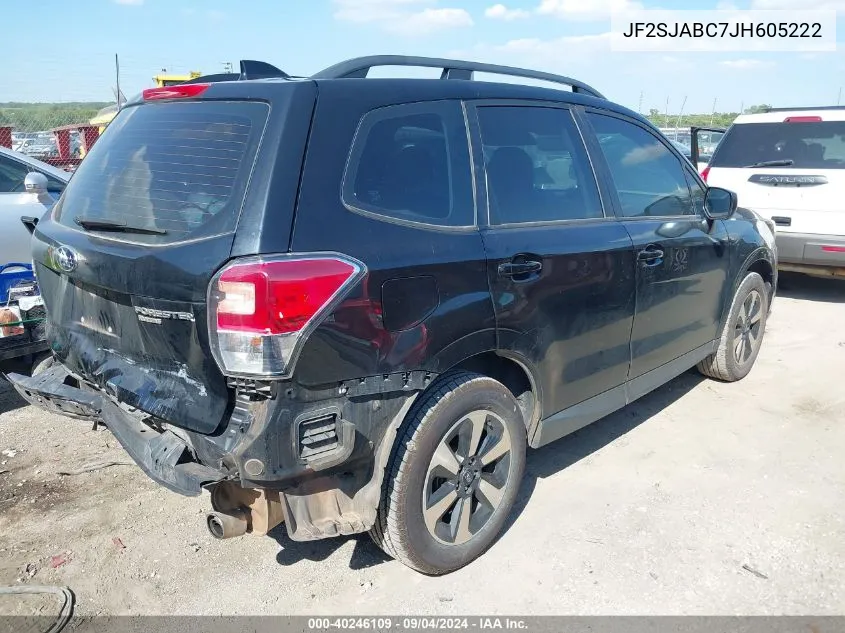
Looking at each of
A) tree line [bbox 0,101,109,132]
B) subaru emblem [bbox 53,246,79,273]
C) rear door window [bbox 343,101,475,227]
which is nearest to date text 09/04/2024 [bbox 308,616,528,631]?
rear door window [bbox 343,101,475,227]

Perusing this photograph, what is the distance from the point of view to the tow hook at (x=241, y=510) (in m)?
2.42

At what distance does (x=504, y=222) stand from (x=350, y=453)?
46.5 inches

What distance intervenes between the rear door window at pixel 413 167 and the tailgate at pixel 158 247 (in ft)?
0.83

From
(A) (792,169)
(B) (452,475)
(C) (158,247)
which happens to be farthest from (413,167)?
(A) (792,169)

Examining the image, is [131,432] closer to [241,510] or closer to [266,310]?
[241,510]

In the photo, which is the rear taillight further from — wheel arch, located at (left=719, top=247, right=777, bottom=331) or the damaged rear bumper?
wheel arch, located at (left=719, top=247, right=777, bottom=331)

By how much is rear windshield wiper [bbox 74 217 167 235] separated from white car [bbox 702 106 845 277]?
6.51 meters

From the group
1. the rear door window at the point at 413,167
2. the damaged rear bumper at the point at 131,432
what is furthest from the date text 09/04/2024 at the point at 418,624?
the rear door window at the point at 413,167

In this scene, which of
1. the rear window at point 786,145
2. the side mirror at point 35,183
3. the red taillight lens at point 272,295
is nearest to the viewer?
the red taillight lens at point 272,295

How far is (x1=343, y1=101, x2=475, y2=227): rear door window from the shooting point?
2432mm

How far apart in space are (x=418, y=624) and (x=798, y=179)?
632cm

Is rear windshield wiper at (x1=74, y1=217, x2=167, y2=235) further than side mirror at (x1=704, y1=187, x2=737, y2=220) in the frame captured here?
No

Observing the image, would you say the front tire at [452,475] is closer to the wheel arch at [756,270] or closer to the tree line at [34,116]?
the wheel arch at [756,270]

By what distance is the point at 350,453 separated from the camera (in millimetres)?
2348
